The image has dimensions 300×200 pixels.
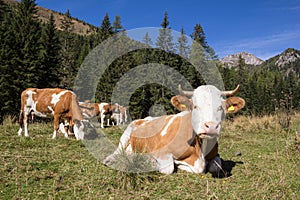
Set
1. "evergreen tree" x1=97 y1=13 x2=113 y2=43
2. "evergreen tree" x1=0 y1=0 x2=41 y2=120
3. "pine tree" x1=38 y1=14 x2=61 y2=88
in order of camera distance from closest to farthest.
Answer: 1. "evergreen tree" x1=0 y1=0 x2=41 y2=120
2. "pine tree" x1=38 y1=14 x2=61 y2=88
3. "evergreen tree" x1=97 y1=13 x2=113 y2=43

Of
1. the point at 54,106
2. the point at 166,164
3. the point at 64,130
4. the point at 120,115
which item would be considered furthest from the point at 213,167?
the point at 120,115

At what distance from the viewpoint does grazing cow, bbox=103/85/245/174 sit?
3.99 m

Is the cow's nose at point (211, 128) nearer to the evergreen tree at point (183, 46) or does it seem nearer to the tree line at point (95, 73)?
the tree line at point (95, 73)

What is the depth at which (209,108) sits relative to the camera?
13.2 ft

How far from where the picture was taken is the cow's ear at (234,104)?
180 inches

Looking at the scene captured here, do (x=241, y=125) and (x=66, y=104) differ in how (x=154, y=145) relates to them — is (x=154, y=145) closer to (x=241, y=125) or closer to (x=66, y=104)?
(x=66, y=104)

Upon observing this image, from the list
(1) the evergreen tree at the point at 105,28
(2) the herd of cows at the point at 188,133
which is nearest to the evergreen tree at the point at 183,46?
(1) the evergreen tree at the point at 105,28

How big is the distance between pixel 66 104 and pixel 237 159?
21.6 ft

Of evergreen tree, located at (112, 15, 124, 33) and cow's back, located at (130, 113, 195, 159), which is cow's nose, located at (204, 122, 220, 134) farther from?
evergreen tree, located at (112, 15, 124, 33)

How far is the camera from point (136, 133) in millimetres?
5734

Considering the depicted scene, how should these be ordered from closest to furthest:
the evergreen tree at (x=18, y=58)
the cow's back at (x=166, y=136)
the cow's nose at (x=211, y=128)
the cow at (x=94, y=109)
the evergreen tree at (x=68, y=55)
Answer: the cow's nose at (x=211, y=128), the cow's back at (x=166, y=136), the cow at (x=94, y=109), the evergreen tree at (x=18, y=58), the evergreen tree at (x=68, y=55)

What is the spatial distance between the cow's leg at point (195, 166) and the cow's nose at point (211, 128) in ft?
2.80

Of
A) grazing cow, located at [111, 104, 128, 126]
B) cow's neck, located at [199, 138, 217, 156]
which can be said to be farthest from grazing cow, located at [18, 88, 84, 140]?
grazing cow, located at [111, 104, 128, 126]

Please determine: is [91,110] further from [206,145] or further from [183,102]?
[206,145]
